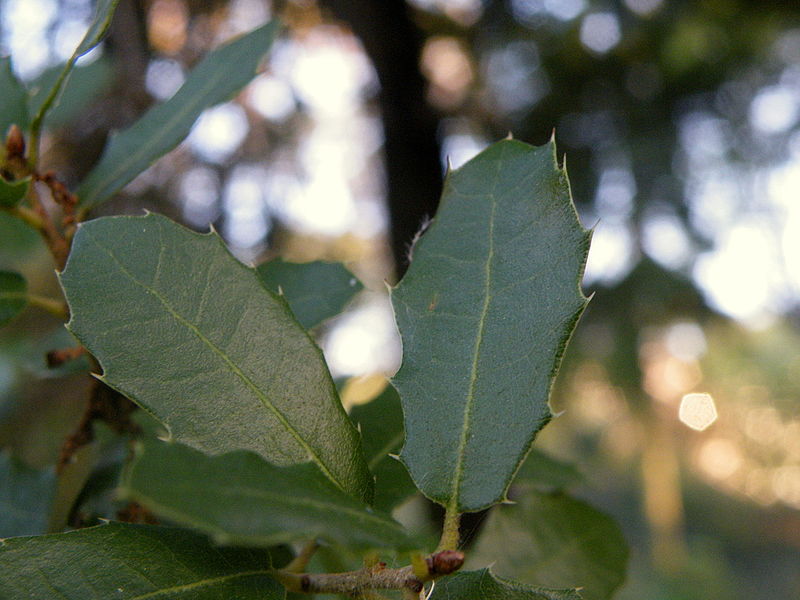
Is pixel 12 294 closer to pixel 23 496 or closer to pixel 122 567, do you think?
pixel 23 496

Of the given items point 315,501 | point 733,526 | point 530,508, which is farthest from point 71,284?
point 733,526

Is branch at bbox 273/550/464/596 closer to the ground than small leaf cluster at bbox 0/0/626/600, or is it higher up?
closer to the ground

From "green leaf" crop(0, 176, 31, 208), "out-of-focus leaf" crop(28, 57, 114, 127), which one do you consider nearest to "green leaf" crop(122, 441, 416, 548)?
"green leaf" crop(0, 176, 31, 208)

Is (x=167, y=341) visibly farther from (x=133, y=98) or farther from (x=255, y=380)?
(x=133, y=98)

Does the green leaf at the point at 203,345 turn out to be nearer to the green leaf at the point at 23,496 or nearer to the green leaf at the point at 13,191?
the green leaf at the point at 13,191

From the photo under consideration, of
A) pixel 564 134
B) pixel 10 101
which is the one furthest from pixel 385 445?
pixel 564 134

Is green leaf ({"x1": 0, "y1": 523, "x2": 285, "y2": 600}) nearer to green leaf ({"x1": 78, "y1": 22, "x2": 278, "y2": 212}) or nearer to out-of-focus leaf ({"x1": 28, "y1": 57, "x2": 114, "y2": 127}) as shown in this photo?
green leaf ({"x1": 78, "y1": 22, "x2": 278, "y2": 212})
